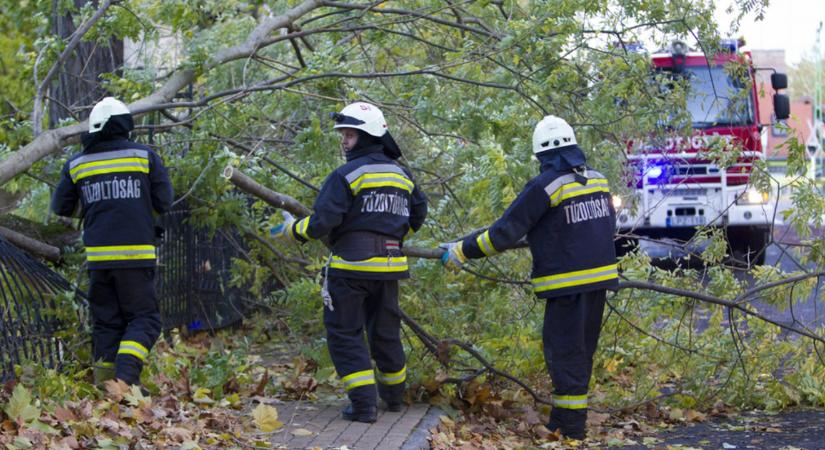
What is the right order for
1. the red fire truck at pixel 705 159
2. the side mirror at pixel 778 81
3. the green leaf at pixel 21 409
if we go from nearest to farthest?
the green leaf at pixel 21 409 < the red fire truck at pixel 705 159 < the side mirror at pixel 778 81

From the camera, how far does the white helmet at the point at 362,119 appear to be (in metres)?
6.16

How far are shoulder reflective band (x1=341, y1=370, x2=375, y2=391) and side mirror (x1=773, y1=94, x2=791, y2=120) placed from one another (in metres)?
7.09

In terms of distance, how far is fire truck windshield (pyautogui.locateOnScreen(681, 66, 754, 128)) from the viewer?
8031 mm

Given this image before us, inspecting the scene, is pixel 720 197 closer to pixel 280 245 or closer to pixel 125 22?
pixel 280 245

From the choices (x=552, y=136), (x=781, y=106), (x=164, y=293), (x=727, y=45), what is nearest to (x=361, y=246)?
(x=552, y=136)

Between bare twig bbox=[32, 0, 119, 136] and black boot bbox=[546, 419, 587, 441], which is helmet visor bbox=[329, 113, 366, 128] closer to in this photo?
bare twig bbox=[32, 0, 119, 136]

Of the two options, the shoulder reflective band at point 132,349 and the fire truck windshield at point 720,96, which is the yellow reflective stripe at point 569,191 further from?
the shoulder reflective band at point 132,349

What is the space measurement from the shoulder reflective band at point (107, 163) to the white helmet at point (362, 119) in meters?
1.18

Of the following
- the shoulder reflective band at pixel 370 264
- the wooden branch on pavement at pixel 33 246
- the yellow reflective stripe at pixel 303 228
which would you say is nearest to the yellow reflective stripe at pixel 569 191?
the shoulder reflective band at pixel 370 264

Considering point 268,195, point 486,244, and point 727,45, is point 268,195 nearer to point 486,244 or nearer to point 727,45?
point 486,244

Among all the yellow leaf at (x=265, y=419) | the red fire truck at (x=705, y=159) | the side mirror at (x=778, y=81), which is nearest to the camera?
the yellow leaf at (x=265, y=419)

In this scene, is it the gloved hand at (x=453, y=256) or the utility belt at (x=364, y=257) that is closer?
the utility belt at (x=364, y=257)

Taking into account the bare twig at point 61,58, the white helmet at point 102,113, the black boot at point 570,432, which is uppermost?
the bare twig at point 61,58

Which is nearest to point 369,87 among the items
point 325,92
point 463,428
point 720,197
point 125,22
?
point 325,92
